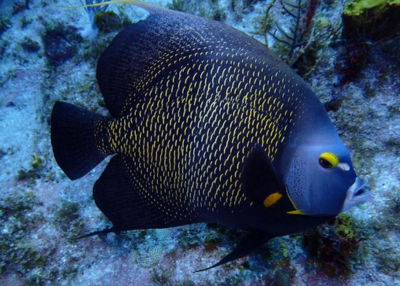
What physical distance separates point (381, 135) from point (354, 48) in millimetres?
843

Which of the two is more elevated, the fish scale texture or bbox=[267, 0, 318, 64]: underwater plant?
bbox=[267, 0, 318, 64]: underwater plant

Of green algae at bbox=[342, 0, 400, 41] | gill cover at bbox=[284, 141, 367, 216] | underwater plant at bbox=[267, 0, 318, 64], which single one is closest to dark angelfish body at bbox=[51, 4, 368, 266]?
gill cover at bbox=[284, 141, 367, 216]

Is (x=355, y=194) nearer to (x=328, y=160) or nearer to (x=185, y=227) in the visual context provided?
(x=328, y=160)

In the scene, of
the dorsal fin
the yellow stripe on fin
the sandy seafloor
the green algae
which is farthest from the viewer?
the green algae

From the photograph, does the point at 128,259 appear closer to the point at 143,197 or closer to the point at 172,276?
the point at 172,276

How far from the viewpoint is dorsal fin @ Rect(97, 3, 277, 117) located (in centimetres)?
168

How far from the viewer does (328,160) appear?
55.2 inches

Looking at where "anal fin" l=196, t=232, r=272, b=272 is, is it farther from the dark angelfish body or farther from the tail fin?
the tail fin

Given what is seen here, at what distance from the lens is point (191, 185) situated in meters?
1.70

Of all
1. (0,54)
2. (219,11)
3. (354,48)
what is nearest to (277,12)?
(219,11)

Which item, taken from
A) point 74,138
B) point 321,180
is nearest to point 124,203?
point 74,138

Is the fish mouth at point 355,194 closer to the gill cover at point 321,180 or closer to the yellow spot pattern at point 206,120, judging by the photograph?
the gill cover at point 321,180

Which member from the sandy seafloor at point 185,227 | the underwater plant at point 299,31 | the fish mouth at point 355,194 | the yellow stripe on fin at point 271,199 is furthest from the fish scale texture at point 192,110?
the underwater plant at point 299,31

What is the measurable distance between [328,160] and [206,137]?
0.69 m
